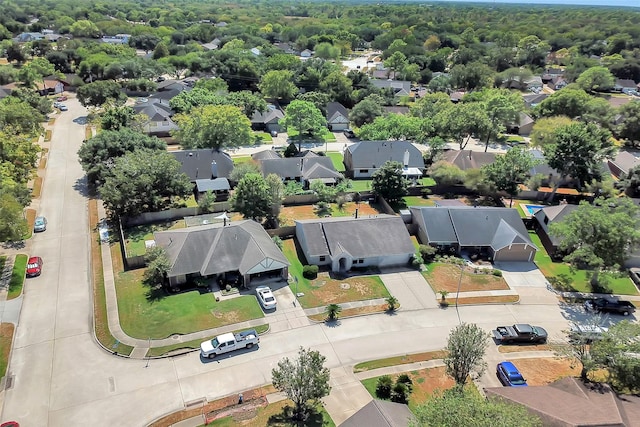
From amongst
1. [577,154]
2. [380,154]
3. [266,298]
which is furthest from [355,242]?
[577,154]

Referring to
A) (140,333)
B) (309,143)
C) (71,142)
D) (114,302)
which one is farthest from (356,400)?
(71,142)

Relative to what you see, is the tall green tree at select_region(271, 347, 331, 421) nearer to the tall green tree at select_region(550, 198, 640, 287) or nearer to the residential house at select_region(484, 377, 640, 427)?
the residential house at select_region(484, 377, 640, 427)

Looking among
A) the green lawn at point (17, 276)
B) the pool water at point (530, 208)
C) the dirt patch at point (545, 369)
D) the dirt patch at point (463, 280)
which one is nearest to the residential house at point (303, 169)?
the dirt patch at point (463, 280)

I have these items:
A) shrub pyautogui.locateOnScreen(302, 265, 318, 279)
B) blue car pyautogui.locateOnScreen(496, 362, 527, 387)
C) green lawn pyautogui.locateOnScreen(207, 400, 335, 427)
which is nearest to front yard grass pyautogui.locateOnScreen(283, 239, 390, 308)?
shrub pyautogui.locateOnScreen(302, 265, 318, 279)

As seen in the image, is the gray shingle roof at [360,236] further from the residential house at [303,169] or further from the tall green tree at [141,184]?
the tall green tree at [141,184]

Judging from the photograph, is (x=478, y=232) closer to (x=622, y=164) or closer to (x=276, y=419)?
(x=276, y=419)

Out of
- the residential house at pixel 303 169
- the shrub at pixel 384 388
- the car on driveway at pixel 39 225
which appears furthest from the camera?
the residential house at pixel 303 169

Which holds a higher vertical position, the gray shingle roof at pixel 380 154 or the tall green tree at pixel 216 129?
the tall green tree at pixel 216 129
